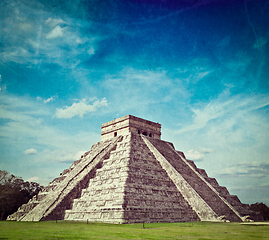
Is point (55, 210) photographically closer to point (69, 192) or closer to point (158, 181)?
point (69, 192)

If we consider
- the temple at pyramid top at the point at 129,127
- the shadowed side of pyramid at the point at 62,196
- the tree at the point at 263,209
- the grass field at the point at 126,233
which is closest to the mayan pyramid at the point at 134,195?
the shadowed side of pyramid at the point at 62,196

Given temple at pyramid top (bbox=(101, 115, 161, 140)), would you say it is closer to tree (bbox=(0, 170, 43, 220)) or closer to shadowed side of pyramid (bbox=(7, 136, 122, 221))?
shadowed side of pyramid (bbox=(7, 136, 122, 221))

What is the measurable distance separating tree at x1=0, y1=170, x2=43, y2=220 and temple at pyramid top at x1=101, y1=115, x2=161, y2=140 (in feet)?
36.1

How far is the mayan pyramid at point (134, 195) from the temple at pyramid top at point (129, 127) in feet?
9.70

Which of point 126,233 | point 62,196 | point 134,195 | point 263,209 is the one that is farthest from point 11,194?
point 263,209

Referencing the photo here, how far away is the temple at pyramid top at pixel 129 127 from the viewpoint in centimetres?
2731

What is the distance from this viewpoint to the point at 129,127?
2697cm

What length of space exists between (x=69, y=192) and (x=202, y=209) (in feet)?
33.3

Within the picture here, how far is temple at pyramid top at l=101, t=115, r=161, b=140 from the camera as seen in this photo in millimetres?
27312

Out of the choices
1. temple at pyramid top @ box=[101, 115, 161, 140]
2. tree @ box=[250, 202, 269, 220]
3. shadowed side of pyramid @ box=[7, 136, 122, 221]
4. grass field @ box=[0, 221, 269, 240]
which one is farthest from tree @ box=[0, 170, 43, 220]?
tree @ box=[250, 202, 269, 220]

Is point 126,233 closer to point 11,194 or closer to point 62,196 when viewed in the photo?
point 62,196

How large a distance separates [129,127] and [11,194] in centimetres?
1485

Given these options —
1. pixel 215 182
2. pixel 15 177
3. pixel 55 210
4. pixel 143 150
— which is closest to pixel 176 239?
pixel 55 210

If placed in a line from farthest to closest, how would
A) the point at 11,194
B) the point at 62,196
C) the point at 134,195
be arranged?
the point at 11,194 → the point at 62,196 → the point at 134,195
